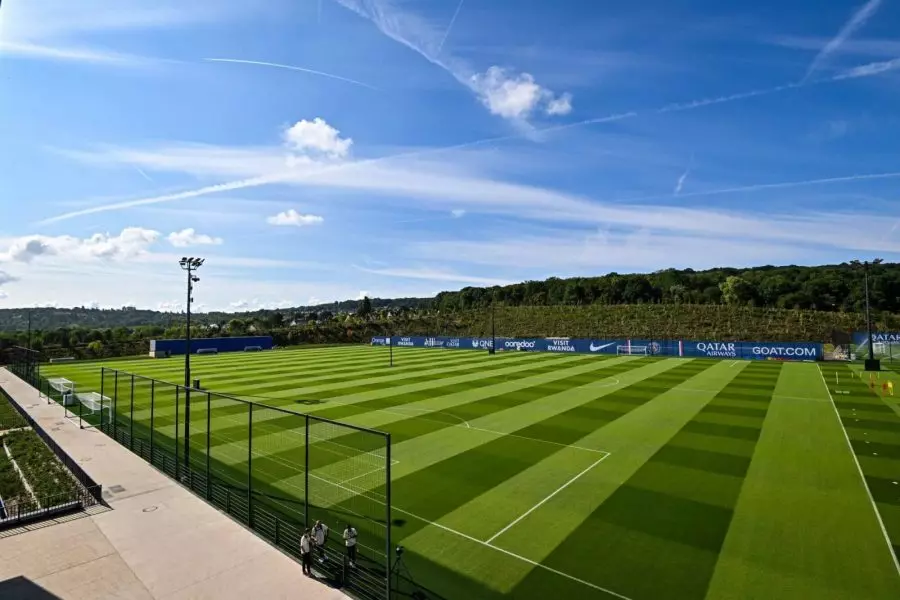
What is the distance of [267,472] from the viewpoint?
20.8 m

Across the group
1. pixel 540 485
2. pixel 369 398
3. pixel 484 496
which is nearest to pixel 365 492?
pixel 484 496

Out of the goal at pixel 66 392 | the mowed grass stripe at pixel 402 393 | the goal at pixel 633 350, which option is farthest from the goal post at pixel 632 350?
the goal at pixel 66 392

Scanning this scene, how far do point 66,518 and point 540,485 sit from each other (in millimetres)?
16178

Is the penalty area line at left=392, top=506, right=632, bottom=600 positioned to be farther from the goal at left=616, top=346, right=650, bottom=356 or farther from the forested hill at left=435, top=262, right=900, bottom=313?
the forested hill at left=435, top=262, right=900, bottom=313

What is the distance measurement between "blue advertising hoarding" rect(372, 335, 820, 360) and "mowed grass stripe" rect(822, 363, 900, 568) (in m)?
20.6

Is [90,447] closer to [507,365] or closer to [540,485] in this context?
[540,485]

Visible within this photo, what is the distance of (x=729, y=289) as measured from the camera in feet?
407

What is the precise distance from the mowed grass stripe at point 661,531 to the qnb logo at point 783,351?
46890 mm

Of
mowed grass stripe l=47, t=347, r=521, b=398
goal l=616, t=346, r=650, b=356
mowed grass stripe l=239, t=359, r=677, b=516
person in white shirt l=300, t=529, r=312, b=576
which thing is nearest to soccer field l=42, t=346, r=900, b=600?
mowed grass stripe l=239, t=359, r=677, b=516

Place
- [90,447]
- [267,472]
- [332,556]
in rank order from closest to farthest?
[332,556] < [267,472] < [90,447]

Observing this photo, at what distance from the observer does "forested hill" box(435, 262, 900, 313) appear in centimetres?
11548

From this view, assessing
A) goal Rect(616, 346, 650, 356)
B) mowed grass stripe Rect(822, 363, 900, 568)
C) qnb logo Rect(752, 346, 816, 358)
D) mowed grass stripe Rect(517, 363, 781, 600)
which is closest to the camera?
mowed grass stripe Rect(517, 363, 781, 600)

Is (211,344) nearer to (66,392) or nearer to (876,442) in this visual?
(66,392)

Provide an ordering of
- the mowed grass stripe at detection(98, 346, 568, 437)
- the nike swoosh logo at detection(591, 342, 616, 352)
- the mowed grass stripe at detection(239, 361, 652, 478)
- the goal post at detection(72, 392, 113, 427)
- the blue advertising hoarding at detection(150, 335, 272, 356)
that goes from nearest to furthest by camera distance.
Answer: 1. the mowed grass stripe at detection(239, 361, 652, 478)
2. the goal post at detection(72, 392, 113, 427)
3. the mowed grass stripe at detection(98, 346, 568, 437)
4. the nike swoosh logo at detection(591, 342, 616, 352)
5. the blue advertising hoarding at detection(150, 335, 272, 356)
